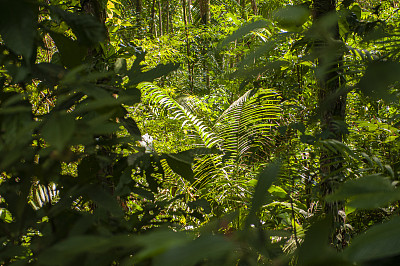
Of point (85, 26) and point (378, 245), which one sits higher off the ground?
point (85, 26)

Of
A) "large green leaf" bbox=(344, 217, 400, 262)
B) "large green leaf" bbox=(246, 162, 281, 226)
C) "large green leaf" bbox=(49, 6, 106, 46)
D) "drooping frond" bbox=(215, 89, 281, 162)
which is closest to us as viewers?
"large green leaf" bbox=(344, 217, 400, 262)

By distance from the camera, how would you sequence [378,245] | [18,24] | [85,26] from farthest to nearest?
[85,26] → [18,24] → [378,245]

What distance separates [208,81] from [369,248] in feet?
24.3

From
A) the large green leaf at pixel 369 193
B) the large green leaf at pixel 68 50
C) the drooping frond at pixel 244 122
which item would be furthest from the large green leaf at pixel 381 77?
the drooping frond at pixel 244 122

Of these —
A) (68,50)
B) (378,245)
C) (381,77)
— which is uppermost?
(68,50)

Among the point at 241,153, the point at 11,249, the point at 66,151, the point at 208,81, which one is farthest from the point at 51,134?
the point at 208,81

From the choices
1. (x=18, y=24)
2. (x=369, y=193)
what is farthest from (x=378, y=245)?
(x=18, y=24)

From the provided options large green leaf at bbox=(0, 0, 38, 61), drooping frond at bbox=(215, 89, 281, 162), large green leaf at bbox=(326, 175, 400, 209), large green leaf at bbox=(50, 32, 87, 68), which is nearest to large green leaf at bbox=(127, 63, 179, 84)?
large green leaf at bbox=(50, 32, 87, 68)

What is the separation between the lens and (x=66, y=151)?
0.35 m

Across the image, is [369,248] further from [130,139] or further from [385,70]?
[130,139]

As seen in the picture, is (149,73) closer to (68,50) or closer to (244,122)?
(68,50)

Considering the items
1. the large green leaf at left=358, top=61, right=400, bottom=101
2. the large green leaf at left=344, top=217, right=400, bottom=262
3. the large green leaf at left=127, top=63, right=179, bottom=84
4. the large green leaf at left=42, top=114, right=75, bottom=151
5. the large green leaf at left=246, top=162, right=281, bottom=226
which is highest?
the large green leaf at left=127, top=63, right=179, bottom=84

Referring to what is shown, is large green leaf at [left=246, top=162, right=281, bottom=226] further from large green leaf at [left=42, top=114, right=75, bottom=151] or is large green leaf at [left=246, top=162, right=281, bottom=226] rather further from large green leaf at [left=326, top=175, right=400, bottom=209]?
large green leaf at [left=42, top=114, right=75, bottom=151]

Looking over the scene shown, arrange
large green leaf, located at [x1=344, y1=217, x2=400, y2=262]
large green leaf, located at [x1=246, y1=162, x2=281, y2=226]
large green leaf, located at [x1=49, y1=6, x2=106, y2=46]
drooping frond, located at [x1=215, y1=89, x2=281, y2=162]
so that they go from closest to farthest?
large green leaf, located at [x1=344, y1=217, x2=400, y2=262], large green leaf, located at [x1=246, y1=162, x2=281, y2=226], large green leaf, located at [x1=49, y1=6, x2=106, y2=46], drooping frond, located at [x1=215, y1=89, x2=281, y2=162]
